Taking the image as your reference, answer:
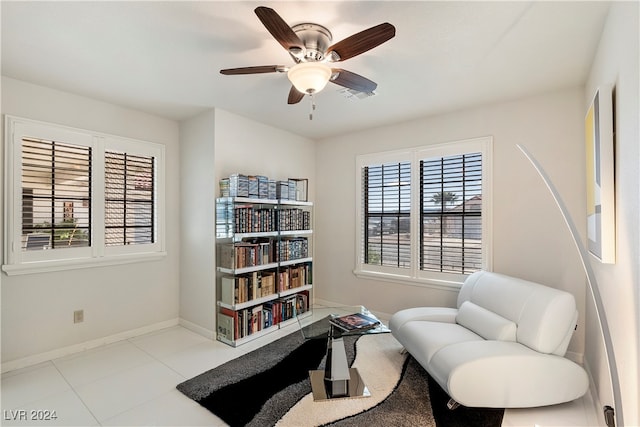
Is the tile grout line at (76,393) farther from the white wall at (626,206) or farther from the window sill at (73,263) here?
the white wall at (626,206)

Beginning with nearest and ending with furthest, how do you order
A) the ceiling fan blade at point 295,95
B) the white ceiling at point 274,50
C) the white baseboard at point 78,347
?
1. the white ceiling at point 274,50
2. the ceiling fan blade at point 295,95
3. the white baseboard at point 78,347

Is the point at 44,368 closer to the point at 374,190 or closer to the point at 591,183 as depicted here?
the point at 374,190

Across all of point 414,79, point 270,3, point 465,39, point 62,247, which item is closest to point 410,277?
point 414,79

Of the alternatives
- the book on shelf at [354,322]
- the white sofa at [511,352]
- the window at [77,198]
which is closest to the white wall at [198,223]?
the window at [77,198]

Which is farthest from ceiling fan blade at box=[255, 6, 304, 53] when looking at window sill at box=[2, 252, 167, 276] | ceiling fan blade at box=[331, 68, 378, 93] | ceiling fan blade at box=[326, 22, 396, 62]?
window sill at box=[2, 252, 167, 276]

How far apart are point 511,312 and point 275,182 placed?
2.63 meters

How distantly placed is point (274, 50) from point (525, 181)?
260cm

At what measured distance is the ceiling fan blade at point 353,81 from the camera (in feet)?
6.44

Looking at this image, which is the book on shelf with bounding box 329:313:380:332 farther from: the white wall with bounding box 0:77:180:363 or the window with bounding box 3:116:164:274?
the window with bounding box 3:116:164:274

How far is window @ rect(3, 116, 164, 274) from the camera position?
2641 mm

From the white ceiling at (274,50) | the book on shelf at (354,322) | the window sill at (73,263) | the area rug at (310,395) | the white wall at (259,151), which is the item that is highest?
the white ceiling at (274,50)

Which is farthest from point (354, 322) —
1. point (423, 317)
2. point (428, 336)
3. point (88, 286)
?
point (88, 286)

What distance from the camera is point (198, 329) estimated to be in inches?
136

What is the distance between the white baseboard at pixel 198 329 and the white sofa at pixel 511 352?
205 cm
